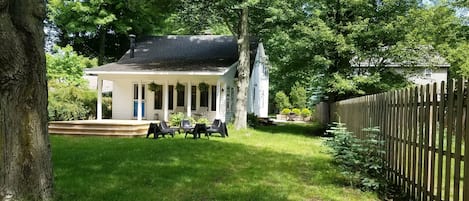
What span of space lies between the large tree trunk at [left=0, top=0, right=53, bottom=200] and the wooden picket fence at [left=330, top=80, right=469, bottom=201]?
4.57m

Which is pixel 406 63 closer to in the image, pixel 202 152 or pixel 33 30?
pixel 202 152

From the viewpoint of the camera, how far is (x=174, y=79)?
2164 cm

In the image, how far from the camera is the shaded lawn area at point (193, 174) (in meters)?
6.20

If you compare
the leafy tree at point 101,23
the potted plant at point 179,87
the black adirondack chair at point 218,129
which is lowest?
the black adirondack chair at point 218,129

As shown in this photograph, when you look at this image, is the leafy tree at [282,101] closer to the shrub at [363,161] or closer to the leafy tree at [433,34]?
the leafy tree at [433,34]

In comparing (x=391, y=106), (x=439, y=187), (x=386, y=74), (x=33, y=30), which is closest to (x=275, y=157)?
(x=391, y=106)

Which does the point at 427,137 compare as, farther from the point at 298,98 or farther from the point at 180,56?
the point at 298,98

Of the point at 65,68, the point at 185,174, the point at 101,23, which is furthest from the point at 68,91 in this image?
the point at 185,174

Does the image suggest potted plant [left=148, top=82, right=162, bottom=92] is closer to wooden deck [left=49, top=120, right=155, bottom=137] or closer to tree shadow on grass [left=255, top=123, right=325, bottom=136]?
wooden deck [left=49, top=120, right=155, bottom=137]

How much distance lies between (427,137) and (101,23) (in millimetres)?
26582

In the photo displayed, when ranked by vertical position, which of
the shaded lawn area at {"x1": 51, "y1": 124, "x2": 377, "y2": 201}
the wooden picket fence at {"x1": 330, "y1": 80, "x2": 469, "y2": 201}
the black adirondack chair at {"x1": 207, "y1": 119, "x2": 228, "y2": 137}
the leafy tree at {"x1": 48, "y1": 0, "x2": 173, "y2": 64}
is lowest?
the shaded lawn area at {"x1": 51, "y1": 124, "x2": 377, "y2": 201}

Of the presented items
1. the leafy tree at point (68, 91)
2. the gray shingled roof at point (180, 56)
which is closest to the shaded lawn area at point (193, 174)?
the gray shingled roof at point (180, 56)

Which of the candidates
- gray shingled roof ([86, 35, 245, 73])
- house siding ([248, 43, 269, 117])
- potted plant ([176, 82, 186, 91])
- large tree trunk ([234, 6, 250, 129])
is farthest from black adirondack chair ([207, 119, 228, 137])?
house siding ([248, 43, 269, 117])

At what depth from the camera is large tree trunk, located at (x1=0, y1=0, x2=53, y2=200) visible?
4453 millimetres
